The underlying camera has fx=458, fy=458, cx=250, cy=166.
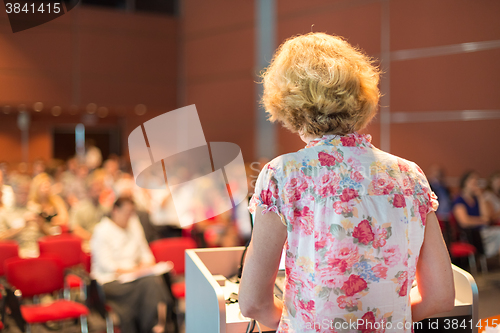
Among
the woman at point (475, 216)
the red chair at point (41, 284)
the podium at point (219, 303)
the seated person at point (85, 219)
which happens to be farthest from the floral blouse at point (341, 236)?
the woman at point (475, 216)

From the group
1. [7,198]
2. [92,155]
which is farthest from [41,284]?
[92,155]

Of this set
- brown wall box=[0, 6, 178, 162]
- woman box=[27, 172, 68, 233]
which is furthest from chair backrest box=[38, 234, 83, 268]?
brown wall box=[0, 6, 178, 162]

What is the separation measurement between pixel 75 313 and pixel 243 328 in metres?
2.05

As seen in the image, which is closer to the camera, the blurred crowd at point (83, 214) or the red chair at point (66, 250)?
the red chair at point (66, 250)

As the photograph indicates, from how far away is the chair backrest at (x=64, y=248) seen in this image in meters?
4.32

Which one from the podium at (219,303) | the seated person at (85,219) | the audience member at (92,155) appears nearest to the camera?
the podium at (219,303)

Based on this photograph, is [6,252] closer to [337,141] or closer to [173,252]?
[173,252]

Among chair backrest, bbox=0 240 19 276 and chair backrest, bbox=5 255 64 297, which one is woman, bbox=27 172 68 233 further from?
chair backrest, bbox=5 255 64 297

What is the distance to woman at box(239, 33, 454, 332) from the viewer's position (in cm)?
104

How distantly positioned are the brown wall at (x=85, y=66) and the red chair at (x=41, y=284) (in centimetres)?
631

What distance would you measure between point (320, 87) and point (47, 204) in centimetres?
563

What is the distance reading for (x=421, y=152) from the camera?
22.9 feet

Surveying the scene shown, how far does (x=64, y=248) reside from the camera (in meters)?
4.41

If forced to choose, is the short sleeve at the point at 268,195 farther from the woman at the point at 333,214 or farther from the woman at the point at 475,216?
the woman at the point at 475,216
